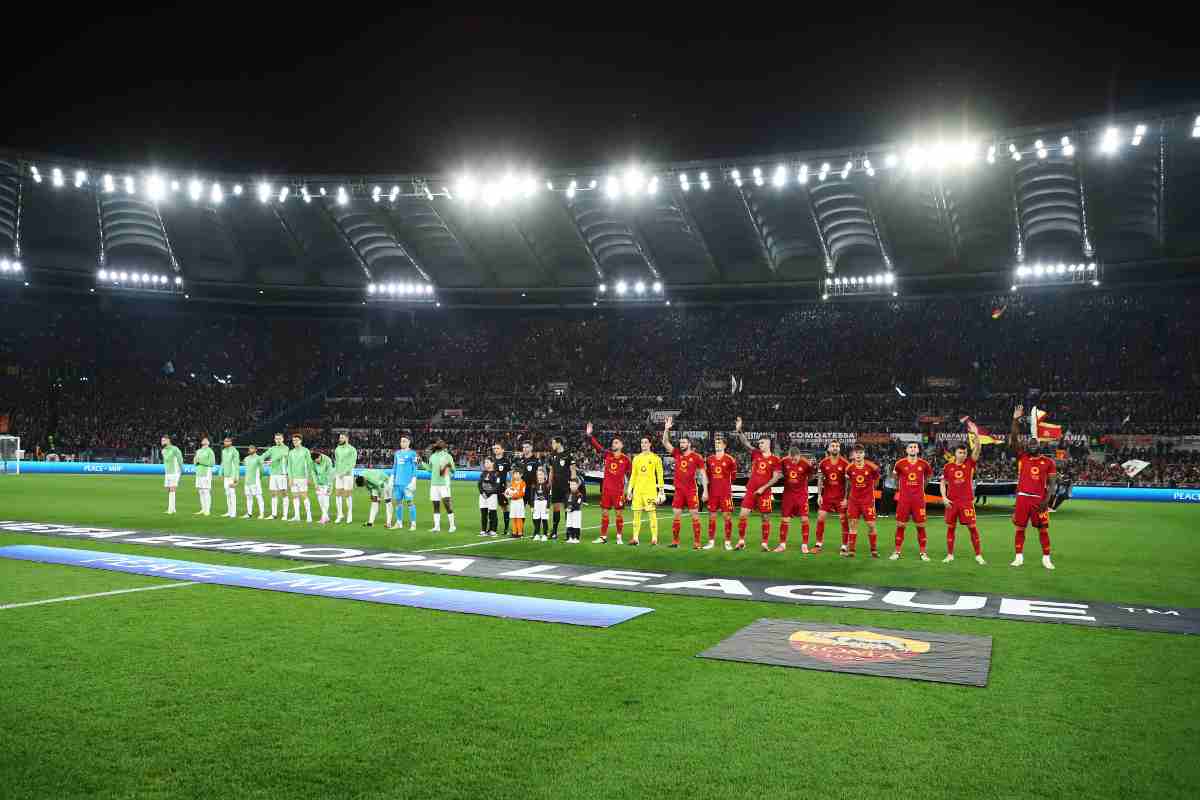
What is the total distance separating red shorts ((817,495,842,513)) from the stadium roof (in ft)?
74.7

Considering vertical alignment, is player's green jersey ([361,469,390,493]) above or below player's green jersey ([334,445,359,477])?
below

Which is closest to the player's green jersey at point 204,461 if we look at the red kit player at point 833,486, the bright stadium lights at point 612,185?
the red kit player at point 833,486

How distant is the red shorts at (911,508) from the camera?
46.6 ft

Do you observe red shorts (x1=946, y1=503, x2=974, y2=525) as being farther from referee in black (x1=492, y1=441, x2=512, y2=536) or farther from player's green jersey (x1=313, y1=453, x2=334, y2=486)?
player's green jersey (x1=313, y1=453, x2=334, y2=486)

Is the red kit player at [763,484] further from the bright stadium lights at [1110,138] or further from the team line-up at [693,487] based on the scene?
the bright stadium lights at [1110,138]

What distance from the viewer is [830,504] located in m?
15.4

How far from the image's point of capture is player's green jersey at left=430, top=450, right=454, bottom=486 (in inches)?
682

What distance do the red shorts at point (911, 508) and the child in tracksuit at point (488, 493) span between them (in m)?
7.69

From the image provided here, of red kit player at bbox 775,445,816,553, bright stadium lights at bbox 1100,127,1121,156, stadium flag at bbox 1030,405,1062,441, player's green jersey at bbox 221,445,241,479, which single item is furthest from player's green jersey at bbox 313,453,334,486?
bright stadium lights at bbox 1100,127,1121,156

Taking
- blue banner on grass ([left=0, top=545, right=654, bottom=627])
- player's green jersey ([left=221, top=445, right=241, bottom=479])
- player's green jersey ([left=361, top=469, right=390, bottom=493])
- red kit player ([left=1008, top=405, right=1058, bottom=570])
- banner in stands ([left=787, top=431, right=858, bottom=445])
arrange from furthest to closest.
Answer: banner in stands ([left=787, top=431, right=858, bottom=445]), player's green jersey ([left=221, top=445, right=241, bottom=479]), player's green jersey ([left=361, top=469, right=390, bottom=493]), red kit player ([left=1008, top=405, right=1058, bottom=570]), blue banner on grass ([left=0, top=545, right=654, bottom=627])

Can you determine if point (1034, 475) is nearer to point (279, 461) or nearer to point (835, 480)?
point (835, 480)

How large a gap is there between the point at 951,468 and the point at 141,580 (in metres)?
12.0

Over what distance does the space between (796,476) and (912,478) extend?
1981mm

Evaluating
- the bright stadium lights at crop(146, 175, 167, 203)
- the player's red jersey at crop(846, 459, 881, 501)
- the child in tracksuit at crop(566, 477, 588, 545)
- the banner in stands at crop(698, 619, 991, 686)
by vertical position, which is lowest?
the banner in stands at crop(698, 619, 991, 686)
